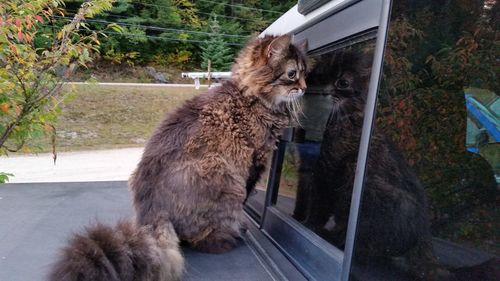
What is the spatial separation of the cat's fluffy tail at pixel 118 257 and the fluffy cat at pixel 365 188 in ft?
1.99

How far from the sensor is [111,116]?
611 inches

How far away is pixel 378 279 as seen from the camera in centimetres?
102

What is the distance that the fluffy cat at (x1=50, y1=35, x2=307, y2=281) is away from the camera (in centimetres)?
194

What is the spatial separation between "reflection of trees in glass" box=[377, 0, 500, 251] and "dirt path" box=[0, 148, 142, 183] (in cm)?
753

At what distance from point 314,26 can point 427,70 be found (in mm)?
934

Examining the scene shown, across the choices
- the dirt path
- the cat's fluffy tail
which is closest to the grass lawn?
the dirt path

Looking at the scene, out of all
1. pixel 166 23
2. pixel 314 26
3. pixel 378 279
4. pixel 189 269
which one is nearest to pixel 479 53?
pixel 378 279

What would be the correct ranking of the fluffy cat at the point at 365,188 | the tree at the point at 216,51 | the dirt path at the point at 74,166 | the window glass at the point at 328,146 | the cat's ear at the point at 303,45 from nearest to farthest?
1. the fluffy cat at the point at 365,188
2. the window glass at the point at 328,146
3. the cat's ear at the point at 303,45
4. the dirt path at the point at 74,166
5. the tree at the point at 216,51

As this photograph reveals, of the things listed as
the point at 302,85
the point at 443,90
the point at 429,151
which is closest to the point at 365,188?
the point at 429,151

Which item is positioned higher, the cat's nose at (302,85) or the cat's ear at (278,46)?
the cat's ear at (278,46)

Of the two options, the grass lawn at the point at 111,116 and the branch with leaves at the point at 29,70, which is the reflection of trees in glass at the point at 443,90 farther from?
the grass lawn at the point at 111,116

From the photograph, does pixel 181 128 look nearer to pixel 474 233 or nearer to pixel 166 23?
pixel 474 233

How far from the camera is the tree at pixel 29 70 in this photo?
120 inches

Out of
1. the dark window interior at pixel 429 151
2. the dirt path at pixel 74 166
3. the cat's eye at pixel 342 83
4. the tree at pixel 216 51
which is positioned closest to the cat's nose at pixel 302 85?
the cat's eye at pixel 342 83
